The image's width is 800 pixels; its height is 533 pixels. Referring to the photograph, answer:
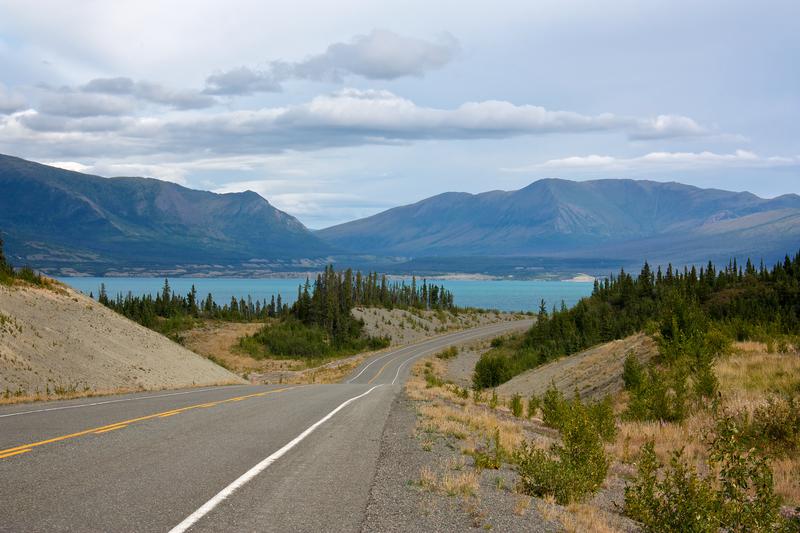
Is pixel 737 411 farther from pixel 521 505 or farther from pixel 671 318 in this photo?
pixel 671 318

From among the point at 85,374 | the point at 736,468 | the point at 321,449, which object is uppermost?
the point at 736,468

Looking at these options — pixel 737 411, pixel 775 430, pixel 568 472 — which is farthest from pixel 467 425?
pixel 568 472

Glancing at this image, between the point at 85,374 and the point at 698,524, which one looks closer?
the point at 698,524

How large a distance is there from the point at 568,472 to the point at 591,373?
3103 cm

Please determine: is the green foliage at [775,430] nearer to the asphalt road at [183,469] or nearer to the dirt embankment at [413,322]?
the asphalt road at [183,469]

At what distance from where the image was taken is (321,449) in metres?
11.9

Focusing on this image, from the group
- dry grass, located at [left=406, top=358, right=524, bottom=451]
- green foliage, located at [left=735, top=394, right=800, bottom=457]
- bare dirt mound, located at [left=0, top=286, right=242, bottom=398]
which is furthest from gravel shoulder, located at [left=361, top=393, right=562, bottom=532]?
bare dirt mound, located at [left=0, top=286, right=242, bottom=398]

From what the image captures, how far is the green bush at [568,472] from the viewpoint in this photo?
964 centimetres

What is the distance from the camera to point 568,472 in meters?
9.89

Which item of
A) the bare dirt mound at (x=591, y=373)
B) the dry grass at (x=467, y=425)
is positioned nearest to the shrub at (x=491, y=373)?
the bare dirt mound at (x=591, y=373)

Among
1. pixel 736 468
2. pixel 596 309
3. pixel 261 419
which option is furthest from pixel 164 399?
pixel 596 309

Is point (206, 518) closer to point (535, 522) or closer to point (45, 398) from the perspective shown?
point (535, 522)

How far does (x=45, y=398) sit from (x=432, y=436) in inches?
582

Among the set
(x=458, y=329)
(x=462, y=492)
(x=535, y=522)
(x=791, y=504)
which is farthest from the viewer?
(x=458, y=329)
